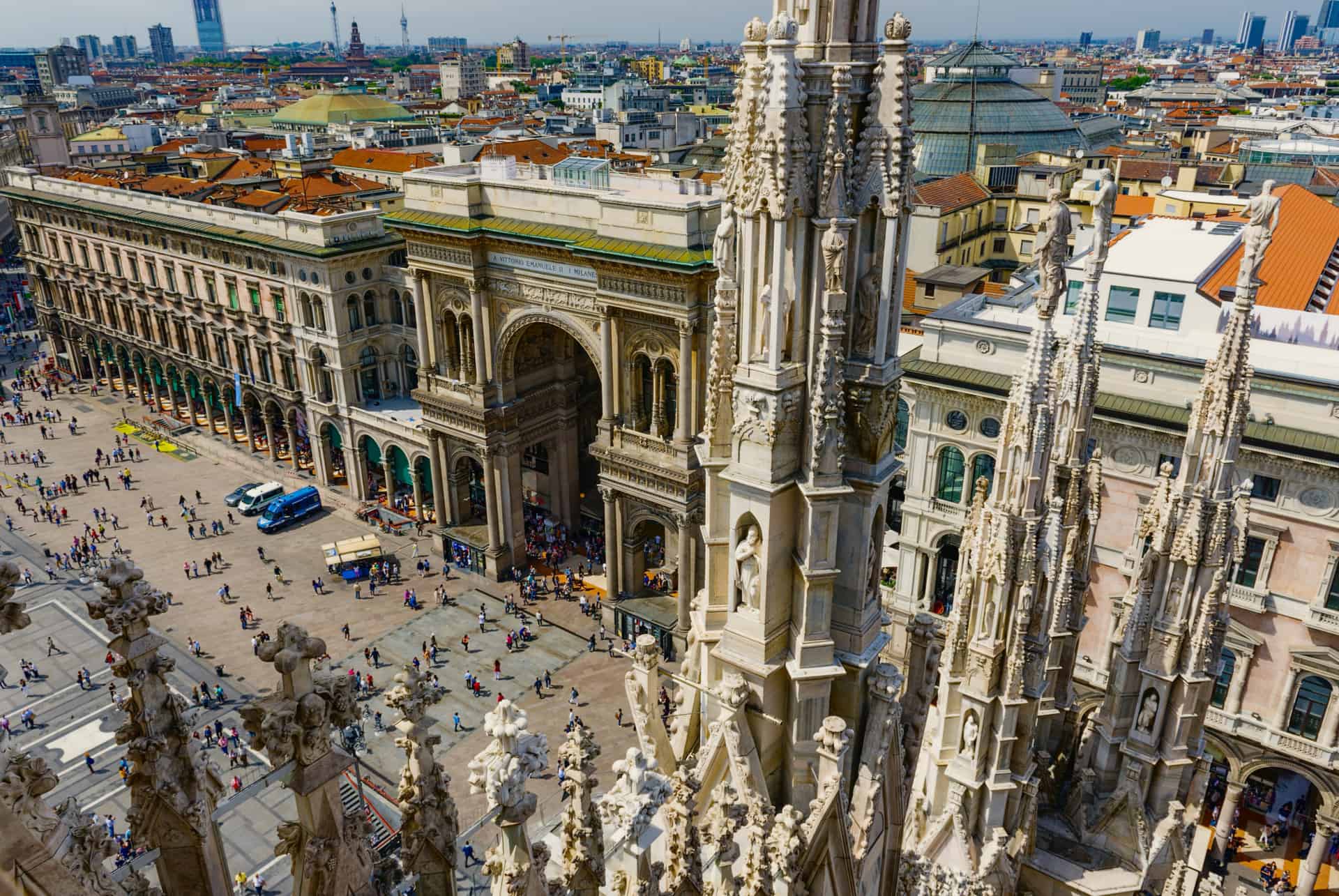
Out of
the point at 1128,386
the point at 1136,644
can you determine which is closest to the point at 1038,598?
the point at 1136,644

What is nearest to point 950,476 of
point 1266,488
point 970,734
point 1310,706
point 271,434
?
point 1266,488

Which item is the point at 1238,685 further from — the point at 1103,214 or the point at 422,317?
the point at 422,317

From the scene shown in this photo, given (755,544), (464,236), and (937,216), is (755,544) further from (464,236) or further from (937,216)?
(937,216)

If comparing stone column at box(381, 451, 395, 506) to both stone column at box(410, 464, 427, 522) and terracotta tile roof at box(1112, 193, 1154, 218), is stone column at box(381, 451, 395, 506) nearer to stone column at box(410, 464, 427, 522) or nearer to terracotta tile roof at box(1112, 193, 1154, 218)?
stone column at box(410, 464, 427, 522)

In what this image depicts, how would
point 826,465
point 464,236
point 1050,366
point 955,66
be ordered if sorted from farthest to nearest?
point 955,66, point 464,236, point 1050,366, point 826,465

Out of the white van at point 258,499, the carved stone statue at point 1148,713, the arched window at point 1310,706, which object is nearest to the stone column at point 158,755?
the carved stone statue at point 1148,713

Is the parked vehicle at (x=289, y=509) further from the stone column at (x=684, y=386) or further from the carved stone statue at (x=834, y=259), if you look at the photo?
the carved stone statue at (x=834, y=259)
